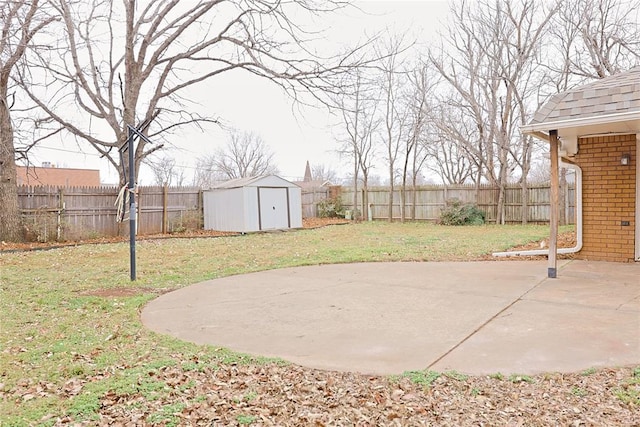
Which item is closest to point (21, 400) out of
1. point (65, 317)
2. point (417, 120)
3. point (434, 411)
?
point (65, 317)

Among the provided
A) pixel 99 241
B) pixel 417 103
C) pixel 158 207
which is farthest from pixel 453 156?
pixel 99 241

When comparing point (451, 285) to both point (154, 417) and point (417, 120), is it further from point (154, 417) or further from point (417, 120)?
point (417, 120)

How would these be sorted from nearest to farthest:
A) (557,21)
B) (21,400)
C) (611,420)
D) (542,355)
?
(611,420) < (21,400) < (542,355) < (557,21)

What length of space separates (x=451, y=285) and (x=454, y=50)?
51.3ft

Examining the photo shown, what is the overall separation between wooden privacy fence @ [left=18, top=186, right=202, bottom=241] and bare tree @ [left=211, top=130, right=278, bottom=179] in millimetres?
25326

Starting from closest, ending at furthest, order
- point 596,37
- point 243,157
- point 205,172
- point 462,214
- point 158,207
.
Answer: point 596,37
point 158,207
point 462,214
point 243,157
point 205,172

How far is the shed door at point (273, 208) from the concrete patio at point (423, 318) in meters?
9.06

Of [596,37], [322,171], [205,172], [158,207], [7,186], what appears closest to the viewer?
[7,186]

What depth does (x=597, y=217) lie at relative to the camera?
25.1 ft

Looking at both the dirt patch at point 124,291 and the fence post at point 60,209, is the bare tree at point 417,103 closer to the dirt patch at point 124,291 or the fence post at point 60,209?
the fence post at point 60,209

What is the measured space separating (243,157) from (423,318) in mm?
38595

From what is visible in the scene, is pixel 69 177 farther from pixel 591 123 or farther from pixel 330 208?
pixel 591 123

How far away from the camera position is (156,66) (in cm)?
1442

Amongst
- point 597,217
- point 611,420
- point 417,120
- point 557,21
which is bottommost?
point 611,420
